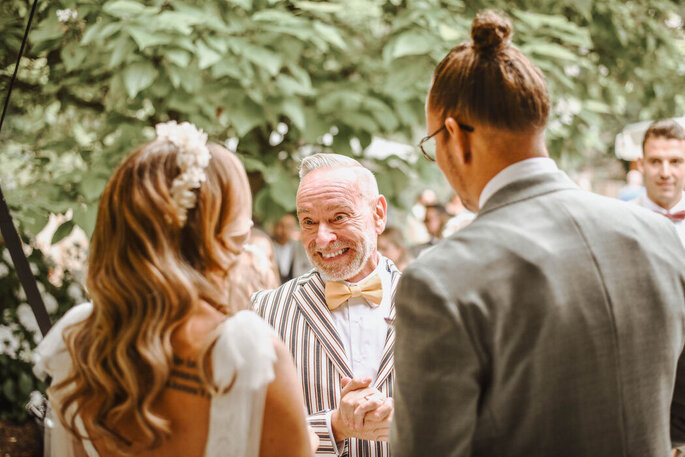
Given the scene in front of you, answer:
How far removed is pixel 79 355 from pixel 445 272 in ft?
2.71

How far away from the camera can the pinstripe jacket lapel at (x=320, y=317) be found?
2.23 meters

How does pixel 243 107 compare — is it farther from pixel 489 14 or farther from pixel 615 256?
pixel 615 256

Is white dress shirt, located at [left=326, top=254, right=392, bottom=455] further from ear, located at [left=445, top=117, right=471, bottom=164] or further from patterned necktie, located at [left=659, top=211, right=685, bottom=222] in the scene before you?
patterned necktie, located at [left=659, top=211, right=685, bottom=222]

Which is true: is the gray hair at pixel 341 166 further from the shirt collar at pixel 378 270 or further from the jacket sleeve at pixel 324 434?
the jacket sleeve at pixel 324 434

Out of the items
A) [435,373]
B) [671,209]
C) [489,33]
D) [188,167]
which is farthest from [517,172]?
[671,209]

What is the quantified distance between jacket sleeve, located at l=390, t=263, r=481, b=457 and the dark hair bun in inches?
19.9

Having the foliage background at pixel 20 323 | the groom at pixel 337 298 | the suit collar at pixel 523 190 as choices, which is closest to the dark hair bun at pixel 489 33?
the suit collar at pixel 523 190

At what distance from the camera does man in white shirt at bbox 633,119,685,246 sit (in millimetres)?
3873

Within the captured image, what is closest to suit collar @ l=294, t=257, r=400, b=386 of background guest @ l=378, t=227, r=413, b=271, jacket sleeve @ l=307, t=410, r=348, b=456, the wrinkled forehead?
jacket sleeve @ l=307, t=410, r=348, b=456

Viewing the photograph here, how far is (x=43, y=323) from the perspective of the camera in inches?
82.4

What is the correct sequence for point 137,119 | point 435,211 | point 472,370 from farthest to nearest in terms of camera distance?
1. point 435,211
2. point 137,119
3. point 472,370

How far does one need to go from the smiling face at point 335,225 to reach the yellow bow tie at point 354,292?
4 centimetres

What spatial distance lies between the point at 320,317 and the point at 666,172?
2596 mm

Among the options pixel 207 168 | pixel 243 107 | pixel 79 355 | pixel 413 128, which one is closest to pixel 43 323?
pixel 79 355
